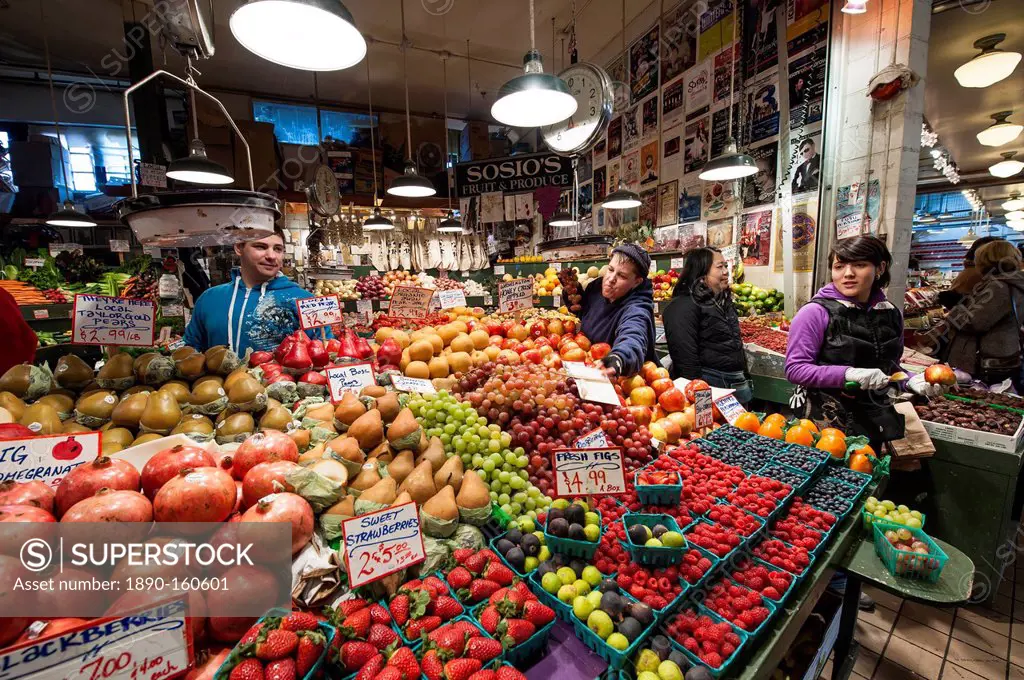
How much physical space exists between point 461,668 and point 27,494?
1068mm

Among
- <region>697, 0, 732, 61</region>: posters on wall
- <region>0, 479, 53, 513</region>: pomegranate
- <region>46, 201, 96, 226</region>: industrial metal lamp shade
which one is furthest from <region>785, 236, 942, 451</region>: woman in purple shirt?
<region>46, 201, 96, 226</region>: industrial metal lamp shade

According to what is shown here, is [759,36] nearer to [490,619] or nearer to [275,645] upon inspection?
[490,619]

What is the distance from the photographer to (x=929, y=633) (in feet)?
8.84


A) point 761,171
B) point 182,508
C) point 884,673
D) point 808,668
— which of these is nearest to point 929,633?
point 884,673

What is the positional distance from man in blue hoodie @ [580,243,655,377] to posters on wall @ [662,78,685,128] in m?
4.53

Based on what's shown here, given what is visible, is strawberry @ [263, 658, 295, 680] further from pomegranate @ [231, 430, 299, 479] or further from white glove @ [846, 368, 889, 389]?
white glove @ [846, 368, 889, 389]

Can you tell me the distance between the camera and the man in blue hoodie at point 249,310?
3.02m

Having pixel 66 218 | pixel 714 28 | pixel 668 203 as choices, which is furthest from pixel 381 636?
pixel 66 218

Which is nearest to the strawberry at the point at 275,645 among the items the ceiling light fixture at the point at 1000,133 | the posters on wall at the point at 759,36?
the posters on wall at the point at 759,36

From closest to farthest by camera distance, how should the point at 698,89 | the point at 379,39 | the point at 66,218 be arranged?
the point at 698,89
the point at 66,218
the point at 379,39

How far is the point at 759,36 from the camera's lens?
5.05m

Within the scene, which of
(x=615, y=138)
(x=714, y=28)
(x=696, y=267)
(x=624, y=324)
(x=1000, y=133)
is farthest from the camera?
(x=615, y=138)

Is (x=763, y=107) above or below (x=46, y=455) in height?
above

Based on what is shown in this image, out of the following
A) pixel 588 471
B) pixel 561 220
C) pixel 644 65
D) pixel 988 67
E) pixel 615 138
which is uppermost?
pixel 644 65
